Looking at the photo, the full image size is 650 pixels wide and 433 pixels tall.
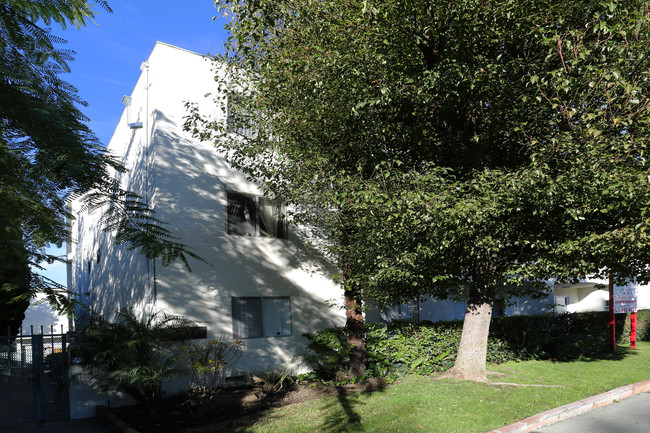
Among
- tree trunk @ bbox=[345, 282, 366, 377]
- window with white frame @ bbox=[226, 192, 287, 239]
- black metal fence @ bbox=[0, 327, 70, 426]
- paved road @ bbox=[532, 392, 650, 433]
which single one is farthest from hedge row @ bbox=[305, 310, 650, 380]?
black metal fence @ bbox=[0, 327, 70, 426]

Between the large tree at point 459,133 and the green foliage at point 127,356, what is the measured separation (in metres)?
4.25

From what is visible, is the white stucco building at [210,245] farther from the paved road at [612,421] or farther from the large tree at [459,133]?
the paved road at [612,421]

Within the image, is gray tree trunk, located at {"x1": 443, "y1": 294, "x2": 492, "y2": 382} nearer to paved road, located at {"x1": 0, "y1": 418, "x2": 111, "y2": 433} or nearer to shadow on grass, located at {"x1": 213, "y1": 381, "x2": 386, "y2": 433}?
shadow on grass, located at {"x1": 213, "y1": 381, "x2": 386, "y2": 433}

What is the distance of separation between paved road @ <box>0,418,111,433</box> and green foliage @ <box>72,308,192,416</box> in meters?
0.70

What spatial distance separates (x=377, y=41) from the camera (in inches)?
375

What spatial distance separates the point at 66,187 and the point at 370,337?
9883 millimetres

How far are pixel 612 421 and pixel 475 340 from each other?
11.9ft

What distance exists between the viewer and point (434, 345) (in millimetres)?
12516

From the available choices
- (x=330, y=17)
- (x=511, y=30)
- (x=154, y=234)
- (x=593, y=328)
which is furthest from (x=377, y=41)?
(x=593, y=328)

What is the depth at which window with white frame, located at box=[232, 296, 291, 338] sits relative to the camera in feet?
40.7

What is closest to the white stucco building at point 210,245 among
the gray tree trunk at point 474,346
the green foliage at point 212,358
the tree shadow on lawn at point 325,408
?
the green foliage at point 212,358

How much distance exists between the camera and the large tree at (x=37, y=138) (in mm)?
2740

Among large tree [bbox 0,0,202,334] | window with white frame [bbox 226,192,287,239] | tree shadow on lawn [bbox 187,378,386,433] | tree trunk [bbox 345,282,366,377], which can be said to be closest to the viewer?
large tree [bbox 0,0,202,334]

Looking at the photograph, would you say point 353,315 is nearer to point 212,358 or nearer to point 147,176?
point 212,358
